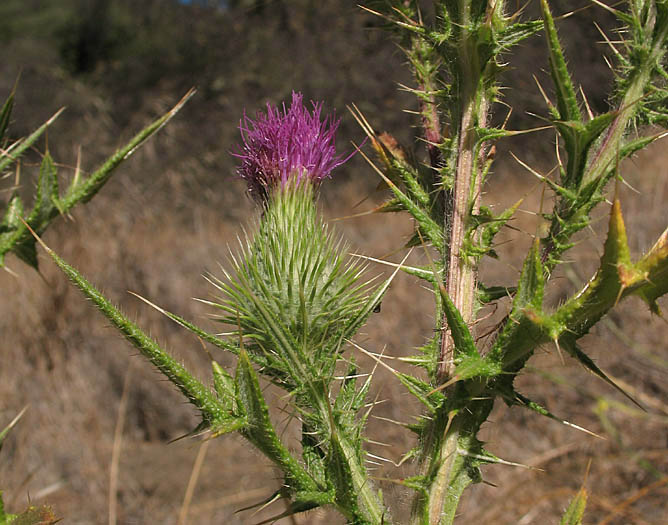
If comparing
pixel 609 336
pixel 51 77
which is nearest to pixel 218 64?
pixel 51 77

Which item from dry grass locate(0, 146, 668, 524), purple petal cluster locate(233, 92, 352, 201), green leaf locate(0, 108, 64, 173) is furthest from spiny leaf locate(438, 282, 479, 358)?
green leaf locate(0, 108, 64, 173)

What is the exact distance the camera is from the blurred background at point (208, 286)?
11.8ft

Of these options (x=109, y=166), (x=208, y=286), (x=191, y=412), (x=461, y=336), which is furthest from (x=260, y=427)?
(x=208, y=286)

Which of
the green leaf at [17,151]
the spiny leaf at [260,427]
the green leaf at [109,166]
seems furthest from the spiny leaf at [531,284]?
the green leaf at [17,151]

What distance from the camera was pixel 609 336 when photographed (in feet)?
14.8

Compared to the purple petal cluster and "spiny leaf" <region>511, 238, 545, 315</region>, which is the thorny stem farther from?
the purple petal cluster

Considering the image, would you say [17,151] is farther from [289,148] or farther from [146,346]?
[146,346]

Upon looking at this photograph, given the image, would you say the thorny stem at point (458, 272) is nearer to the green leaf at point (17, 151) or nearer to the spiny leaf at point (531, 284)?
the spiny leaf at point (531, 284)

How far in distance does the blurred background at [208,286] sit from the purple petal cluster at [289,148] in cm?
13

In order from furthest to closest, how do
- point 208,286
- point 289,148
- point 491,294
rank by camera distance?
point 208,286
point 289,148
point 491,294

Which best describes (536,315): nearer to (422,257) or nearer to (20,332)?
(422,257)

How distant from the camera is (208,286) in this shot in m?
6.84

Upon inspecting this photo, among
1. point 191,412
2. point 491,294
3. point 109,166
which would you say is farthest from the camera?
point 191,412

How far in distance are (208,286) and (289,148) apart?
5.73 meters
